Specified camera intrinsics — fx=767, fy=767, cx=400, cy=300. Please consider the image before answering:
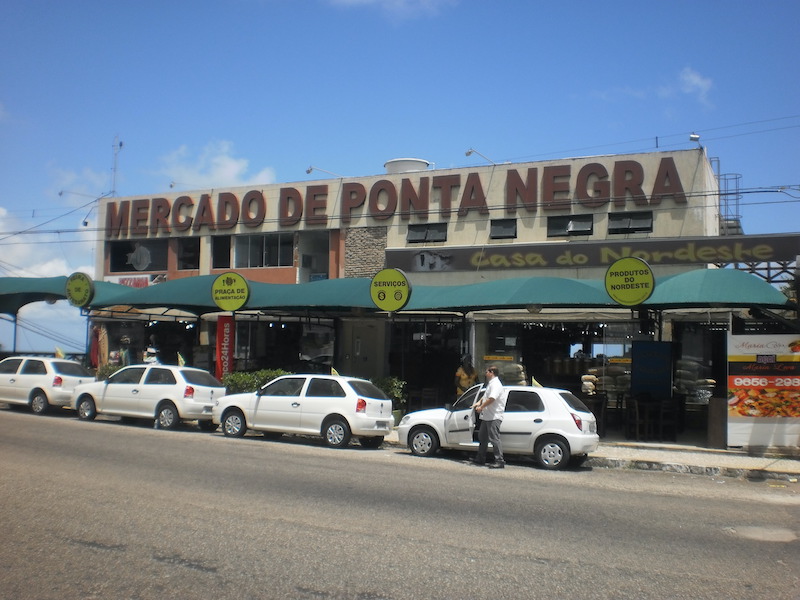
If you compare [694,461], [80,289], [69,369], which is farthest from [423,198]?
[694,461]

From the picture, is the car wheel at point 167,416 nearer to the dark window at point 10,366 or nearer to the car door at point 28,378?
the car door at point 28,378

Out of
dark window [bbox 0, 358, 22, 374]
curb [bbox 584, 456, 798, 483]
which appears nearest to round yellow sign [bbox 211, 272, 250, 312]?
dark window [bbox 0, 358, 22, 374]

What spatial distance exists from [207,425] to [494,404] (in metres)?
9.01

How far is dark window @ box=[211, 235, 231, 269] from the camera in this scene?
3481 centimetres

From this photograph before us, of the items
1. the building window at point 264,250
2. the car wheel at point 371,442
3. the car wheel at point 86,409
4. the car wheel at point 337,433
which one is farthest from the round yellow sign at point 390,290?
the building window at point 264,250

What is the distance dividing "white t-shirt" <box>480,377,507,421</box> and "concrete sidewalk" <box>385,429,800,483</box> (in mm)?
2456

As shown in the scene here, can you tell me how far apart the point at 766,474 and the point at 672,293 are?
4.89 m

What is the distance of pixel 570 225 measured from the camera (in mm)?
27875

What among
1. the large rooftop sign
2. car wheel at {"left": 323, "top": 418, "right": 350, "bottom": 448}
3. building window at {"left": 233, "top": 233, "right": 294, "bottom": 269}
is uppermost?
the large rooftop sign

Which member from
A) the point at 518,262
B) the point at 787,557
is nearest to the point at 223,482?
the point at 787,557

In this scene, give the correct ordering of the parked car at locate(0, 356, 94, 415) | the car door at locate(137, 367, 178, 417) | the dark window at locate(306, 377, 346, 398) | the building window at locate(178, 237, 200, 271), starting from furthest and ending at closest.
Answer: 1. the building window at locate(178, 237, 200, 271)
2. the parked car at locate(0, 356, 94, 415)
3. the car door at locate(137, 367, 178, 417)
4. the dark window at locate(306, 377, 346, 398)

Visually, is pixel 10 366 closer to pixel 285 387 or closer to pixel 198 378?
pixel 198 378

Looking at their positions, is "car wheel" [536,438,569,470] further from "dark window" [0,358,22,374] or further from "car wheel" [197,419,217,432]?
"dark window" [0,358,22,374]

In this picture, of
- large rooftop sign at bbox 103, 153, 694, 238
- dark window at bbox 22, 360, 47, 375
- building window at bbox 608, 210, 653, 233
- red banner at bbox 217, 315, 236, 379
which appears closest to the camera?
dark window at bbox 22, 360, 47, 375
